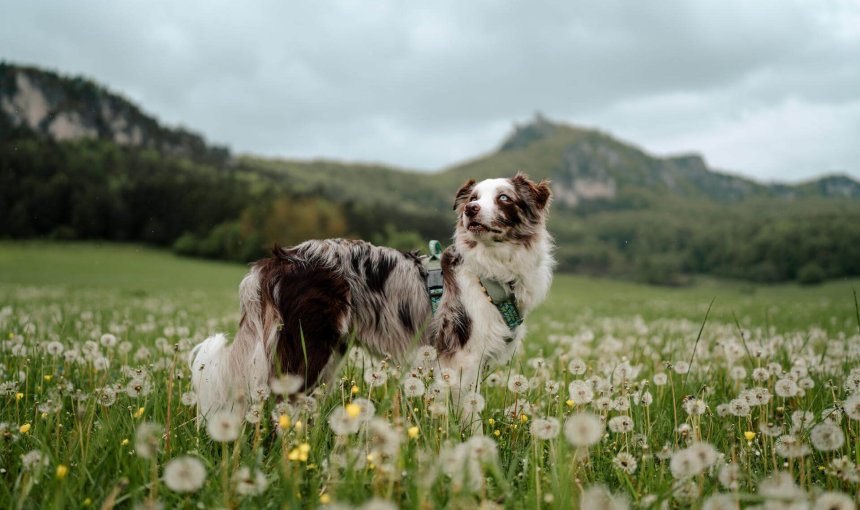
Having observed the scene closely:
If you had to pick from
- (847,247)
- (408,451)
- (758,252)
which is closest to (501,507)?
(408,451)

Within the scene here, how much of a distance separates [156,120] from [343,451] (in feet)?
447

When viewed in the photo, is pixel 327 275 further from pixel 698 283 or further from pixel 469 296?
pixel 698 283

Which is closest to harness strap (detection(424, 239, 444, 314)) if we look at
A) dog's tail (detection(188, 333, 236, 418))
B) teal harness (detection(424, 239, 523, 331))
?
teal harness (detection(424, 239, 523, 331))

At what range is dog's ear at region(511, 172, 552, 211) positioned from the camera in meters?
5.13

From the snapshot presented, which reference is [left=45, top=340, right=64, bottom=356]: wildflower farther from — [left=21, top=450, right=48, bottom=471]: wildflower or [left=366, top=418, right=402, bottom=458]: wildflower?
[left=366, top=418, right=402, bottom=458]: wildflower

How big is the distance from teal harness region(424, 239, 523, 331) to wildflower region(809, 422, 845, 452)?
238 centimetres

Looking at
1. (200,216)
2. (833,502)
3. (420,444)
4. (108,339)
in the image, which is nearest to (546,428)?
(420,444)

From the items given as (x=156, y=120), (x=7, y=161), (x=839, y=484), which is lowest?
(x=839, y=484)

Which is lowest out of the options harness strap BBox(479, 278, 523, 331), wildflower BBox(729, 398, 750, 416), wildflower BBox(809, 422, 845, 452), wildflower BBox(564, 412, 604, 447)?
wildflower BBox(729, 398, 750, 416)

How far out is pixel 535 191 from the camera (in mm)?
5180

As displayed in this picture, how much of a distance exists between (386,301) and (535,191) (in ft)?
6.15

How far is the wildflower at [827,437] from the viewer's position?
2.33 metres

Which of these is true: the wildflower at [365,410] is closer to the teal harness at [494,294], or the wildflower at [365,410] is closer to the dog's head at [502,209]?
the teal harness at [494,294]

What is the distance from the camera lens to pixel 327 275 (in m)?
4.14
